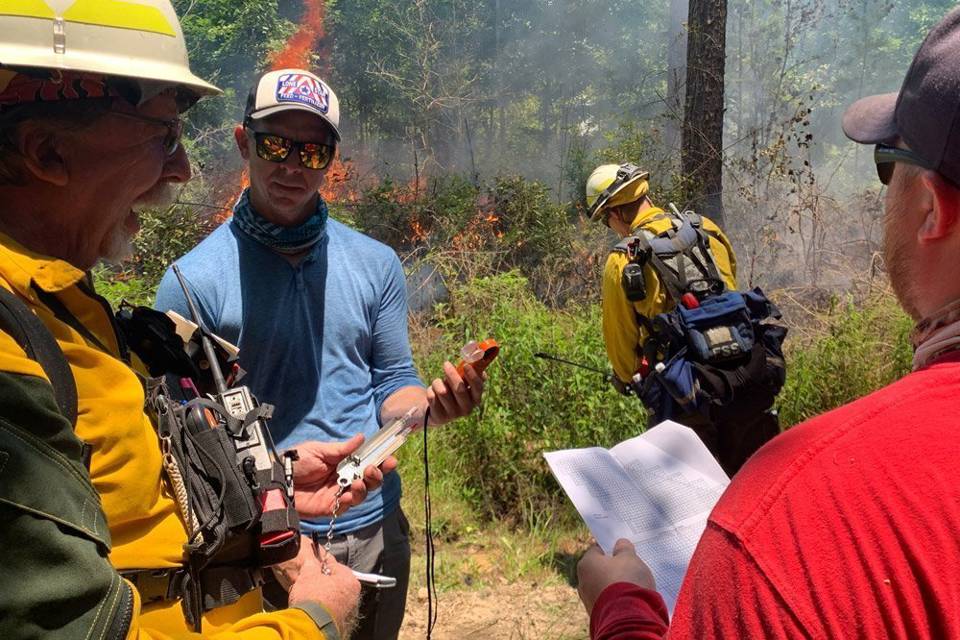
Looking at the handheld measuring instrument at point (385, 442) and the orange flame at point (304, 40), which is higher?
the orange flame at point (304, 40)

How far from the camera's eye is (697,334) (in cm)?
372

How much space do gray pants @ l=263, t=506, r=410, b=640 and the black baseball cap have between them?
2050 mm

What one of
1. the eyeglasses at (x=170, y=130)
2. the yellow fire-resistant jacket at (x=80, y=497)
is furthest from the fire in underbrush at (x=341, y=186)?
the yellow fire-resistant jacket at (x=80, y=497)

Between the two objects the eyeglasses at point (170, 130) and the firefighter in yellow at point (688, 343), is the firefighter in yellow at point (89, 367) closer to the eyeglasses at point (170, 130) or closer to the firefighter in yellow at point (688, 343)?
the eyeglasses at point (170, 130)

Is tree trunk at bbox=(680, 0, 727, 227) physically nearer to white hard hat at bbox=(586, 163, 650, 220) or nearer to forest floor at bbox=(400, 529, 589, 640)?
white hard hat at bbox=(586, 163, 650, 220)

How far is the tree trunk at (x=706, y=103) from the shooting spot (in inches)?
299

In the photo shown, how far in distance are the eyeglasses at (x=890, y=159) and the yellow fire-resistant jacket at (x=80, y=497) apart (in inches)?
49.3

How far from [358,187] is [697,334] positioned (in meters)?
9.15

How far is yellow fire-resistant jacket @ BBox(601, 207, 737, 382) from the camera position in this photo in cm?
399

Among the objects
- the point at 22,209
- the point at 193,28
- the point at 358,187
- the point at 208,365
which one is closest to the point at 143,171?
the point at 22,209

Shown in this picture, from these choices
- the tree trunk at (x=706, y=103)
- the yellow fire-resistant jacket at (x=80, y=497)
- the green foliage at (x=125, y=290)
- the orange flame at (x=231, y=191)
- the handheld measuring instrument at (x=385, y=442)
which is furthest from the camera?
the orange flame at (x=231, y=191)

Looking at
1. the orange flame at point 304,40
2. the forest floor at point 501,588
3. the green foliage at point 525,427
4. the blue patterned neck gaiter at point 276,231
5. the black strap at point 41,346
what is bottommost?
the forest floor at point 501,588

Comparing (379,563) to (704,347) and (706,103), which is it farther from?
(706,103)

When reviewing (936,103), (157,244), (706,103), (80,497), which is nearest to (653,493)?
(936,103)
